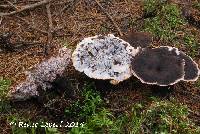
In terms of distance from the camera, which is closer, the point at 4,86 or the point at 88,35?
the point at 4,86

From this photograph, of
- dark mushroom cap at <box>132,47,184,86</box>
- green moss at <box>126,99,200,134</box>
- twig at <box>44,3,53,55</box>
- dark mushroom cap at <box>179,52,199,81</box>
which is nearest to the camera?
green moss at <box>126,99,200,134</box>

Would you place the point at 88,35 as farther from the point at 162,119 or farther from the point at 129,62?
the point at 162,119

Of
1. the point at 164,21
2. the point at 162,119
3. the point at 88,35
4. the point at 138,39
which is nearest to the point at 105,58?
the point at 138,39

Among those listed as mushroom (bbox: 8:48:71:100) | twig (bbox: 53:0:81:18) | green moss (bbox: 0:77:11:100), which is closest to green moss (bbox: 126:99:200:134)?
mushroom (bbox: 8:48:71:100)

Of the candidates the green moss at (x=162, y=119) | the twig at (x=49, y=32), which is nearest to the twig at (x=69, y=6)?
the twig at (x=49, y=32)

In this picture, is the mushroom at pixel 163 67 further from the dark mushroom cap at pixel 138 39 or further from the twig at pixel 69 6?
the twig at pixel 69 6

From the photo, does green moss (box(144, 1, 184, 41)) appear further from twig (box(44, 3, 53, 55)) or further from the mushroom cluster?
twig (box(44, 3, 53, 55))

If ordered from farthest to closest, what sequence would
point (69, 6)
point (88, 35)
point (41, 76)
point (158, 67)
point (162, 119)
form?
1. point (69, 6)
2. point (88, 35)
3. point (158, 67)
4. point (41, 76)
5. point (162, 119)
